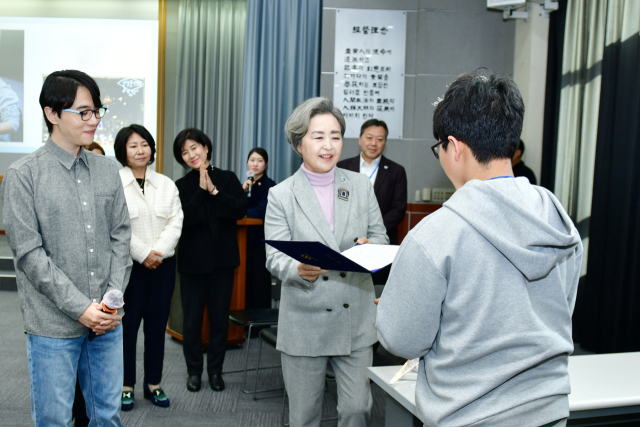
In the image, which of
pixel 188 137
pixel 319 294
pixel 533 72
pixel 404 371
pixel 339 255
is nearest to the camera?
pixel 339 255

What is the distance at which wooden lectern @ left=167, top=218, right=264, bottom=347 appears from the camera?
374 centimetres

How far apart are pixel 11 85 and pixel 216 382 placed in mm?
4952

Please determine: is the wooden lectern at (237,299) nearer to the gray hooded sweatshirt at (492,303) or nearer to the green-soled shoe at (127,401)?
the green-soled shoe at (127,401)

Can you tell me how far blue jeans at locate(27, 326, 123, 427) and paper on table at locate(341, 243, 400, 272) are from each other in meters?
0.92

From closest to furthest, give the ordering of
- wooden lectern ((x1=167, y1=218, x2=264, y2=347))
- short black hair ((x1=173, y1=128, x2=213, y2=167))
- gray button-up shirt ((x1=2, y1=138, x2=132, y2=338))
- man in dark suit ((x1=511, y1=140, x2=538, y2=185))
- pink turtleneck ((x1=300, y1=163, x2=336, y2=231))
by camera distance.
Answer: gray button-up shirt ((x1=2, y1=138, x2=132, y2=338)) < pink turtleneck ((x1=300, y1=163, x2=336, y2=231)) < short black hair ((x1=173, y1=128, x2=213, y2=167)) < wooden lectern ((x1=167, y1=218, x2=264, y2=347)) < man in dark suit ((x1=511, y1=140, x2=538, y2=185))

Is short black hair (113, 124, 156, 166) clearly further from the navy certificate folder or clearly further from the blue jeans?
the navy certificate folder

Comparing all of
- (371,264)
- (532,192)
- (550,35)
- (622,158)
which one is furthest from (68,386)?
(550,35)

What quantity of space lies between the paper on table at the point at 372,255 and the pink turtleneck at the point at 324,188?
27 cm

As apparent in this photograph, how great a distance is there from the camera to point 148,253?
2656 mm

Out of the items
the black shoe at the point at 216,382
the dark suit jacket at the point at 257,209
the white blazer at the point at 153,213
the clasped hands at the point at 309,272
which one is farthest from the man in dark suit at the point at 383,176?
the clasped hands at the point at 309,272

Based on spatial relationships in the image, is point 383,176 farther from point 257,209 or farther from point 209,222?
point 209,222

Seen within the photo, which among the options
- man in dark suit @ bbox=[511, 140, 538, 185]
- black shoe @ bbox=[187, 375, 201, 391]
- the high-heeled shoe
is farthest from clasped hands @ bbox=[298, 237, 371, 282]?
man in dark suit @ bbox=[511, 140, 538, 185]

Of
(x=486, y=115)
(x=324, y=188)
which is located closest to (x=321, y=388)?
(x=324, y=188)

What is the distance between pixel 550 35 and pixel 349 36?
1837mm
